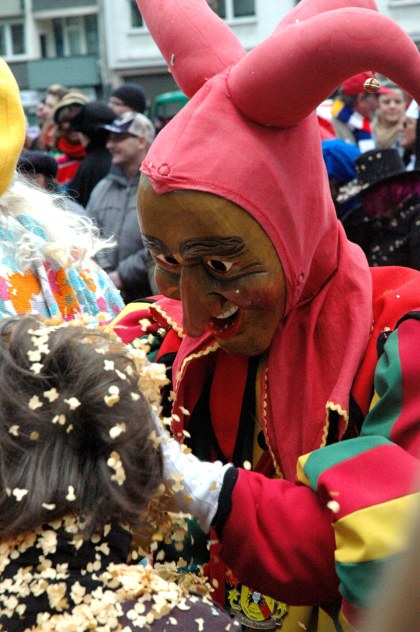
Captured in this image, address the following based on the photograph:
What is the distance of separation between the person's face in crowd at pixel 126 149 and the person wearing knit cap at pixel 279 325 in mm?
3414

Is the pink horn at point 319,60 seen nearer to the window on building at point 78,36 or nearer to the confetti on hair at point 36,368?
the confetti on hair at point 36,368

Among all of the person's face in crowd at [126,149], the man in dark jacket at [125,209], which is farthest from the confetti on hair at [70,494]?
the person's face in crowd at [126,149]

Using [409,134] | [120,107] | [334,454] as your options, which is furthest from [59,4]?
[334,454]

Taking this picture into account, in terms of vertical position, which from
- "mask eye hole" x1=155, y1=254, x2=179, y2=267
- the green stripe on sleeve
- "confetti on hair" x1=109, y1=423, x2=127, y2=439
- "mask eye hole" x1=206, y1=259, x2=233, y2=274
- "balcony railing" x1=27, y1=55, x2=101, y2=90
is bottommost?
"balcony railing" x1=27, y1=55, x2=101, y2=90

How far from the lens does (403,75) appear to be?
68.7 inches

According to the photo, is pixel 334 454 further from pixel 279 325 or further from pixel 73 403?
pixel 73 403

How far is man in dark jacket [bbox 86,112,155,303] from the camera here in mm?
5043

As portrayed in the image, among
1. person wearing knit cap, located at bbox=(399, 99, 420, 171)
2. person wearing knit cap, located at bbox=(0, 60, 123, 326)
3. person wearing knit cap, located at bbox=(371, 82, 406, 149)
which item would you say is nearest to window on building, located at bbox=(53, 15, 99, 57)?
person wearing knit cap, located at bbox=(371, 82, 406, 149)

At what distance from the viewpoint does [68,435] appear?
4.90 feet

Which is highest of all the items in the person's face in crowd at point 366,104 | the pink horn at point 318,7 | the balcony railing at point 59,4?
the pink horn at point 318,7

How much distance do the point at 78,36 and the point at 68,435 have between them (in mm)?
26181

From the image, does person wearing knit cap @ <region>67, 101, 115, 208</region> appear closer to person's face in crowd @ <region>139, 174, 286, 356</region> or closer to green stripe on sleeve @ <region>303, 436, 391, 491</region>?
person's face in crowd @ <region>139, 174, 286, 356</region>

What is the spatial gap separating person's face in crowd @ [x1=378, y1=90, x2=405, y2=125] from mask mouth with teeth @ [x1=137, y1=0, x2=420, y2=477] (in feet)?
15.3

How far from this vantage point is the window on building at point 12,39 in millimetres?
26844
